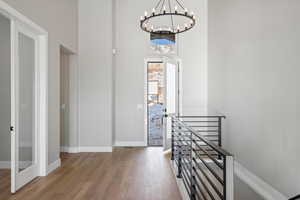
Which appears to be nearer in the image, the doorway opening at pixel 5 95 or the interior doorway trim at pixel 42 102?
the interior doorway trim at pixel 42 102

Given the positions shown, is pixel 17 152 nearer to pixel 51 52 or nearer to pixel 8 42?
pixel 51 52

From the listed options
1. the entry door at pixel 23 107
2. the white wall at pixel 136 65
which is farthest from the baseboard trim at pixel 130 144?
the entry door at pixel 23 107

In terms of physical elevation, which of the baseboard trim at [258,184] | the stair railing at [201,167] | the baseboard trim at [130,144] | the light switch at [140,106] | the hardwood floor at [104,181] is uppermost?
the light switch at [140,106]

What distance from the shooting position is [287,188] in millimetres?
2816

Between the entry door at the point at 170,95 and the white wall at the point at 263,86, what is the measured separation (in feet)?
3.96

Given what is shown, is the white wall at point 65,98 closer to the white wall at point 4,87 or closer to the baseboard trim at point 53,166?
the baseboard trim at point 53,166

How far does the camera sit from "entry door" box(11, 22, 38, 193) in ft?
9.64

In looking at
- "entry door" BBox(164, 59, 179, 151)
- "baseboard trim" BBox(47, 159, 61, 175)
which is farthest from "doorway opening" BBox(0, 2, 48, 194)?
"entry door" BBox(164, 59, 179, 151)

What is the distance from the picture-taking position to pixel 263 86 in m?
3.42

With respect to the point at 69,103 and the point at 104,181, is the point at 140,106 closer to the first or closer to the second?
the point at 69,103

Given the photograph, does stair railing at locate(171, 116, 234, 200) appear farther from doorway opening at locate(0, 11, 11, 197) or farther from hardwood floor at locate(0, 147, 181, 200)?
doorway opening at locate(0, 11, 11, 197)

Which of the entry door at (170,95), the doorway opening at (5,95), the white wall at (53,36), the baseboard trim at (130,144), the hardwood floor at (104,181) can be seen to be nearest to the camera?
the hardwood floor at (104,181)

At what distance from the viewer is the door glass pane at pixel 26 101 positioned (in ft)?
10.3

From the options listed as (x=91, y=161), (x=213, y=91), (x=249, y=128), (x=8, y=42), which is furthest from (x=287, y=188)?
(x=8, y=42)
